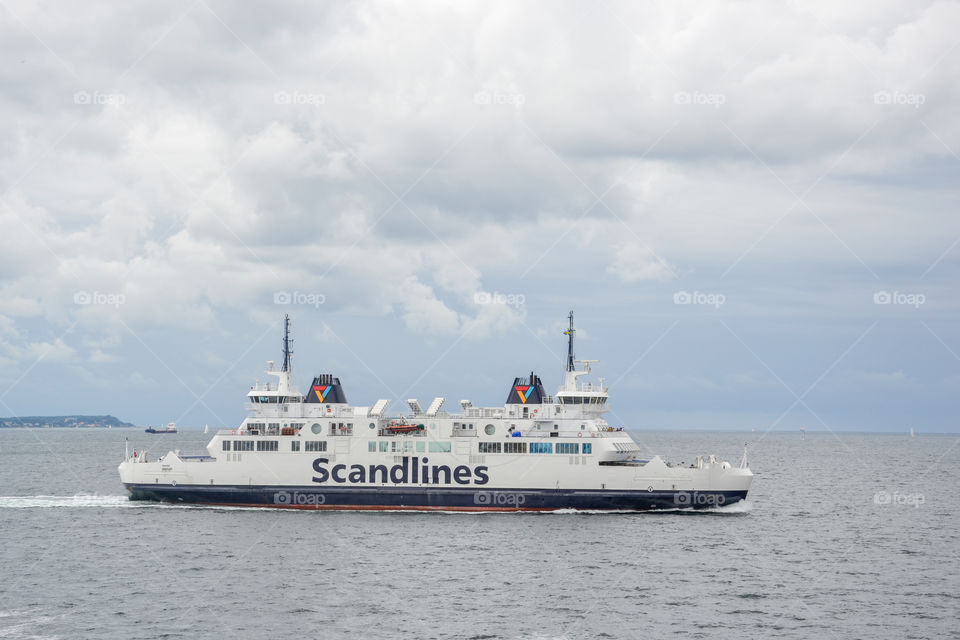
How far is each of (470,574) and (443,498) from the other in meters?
14.1

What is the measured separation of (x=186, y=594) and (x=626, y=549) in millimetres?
21505

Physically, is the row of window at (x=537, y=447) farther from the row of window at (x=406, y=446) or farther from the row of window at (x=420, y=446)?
the row of window at (x=406, y=446)

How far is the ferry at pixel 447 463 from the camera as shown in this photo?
2120 inches

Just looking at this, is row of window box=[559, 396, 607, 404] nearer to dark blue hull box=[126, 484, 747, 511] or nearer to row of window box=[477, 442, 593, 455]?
row of window box=[477, 442, 593, 455]

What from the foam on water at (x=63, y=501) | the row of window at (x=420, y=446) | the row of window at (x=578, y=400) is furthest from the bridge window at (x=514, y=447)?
the foam on water at (x=63, y=501)

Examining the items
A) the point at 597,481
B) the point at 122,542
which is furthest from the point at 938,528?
the point at 122,542

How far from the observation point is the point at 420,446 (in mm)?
55094

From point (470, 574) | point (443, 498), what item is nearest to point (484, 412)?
point (443, 498)

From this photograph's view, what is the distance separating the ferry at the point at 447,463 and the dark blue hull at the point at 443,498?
62 mm

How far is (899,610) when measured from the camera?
36156 mm

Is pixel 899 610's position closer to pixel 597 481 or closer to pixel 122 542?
pixel 597 481

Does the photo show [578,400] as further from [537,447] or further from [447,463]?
[447,463]

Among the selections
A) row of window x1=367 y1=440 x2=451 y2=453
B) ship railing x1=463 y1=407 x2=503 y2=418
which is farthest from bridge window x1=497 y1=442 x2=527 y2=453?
row of window x1=367 y1=440 x2=451 y2=453

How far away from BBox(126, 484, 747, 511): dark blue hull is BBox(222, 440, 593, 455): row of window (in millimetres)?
2335
